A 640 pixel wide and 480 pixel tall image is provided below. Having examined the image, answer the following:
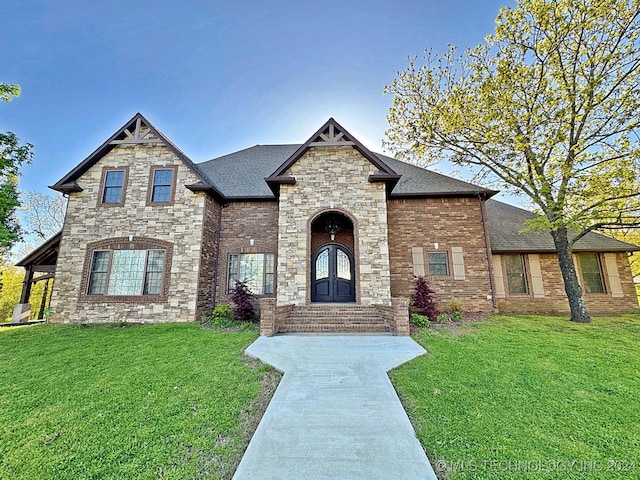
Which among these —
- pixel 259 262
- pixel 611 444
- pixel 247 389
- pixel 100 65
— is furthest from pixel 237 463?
pixel 100 65

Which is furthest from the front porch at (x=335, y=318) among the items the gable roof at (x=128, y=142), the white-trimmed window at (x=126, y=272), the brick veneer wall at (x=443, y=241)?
the gable roof at (x=128, y=142)

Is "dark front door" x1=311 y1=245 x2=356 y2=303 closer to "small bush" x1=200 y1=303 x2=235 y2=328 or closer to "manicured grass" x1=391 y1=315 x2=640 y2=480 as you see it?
"small bush" x1=200 y1=303 x2=235 y2=328

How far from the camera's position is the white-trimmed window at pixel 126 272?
10375mm

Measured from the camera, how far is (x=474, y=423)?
3508 millimetres

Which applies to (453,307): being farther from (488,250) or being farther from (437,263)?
(488,250)

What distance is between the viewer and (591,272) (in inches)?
480

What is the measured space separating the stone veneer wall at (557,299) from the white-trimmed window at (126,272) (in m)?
14.1

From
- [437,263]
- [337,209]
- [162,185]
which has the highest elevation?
[162,185]

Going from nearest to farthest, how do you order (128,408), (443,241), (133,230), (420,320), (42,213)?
(128,408), (420,320), (133,230), (443,241), (42,213)

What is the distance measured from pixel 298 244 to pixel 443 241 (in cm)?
629

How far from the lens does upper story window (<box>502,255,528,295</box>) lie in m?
11.9

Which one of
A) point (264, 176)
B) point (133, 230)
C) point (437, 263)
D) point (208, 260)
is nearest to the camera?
point (133, 230)

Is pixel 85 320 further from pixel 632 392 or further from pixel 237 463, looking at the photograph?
pixel 632 392

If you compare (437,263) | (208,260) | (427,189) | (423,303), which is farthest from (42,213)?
(437,263)
